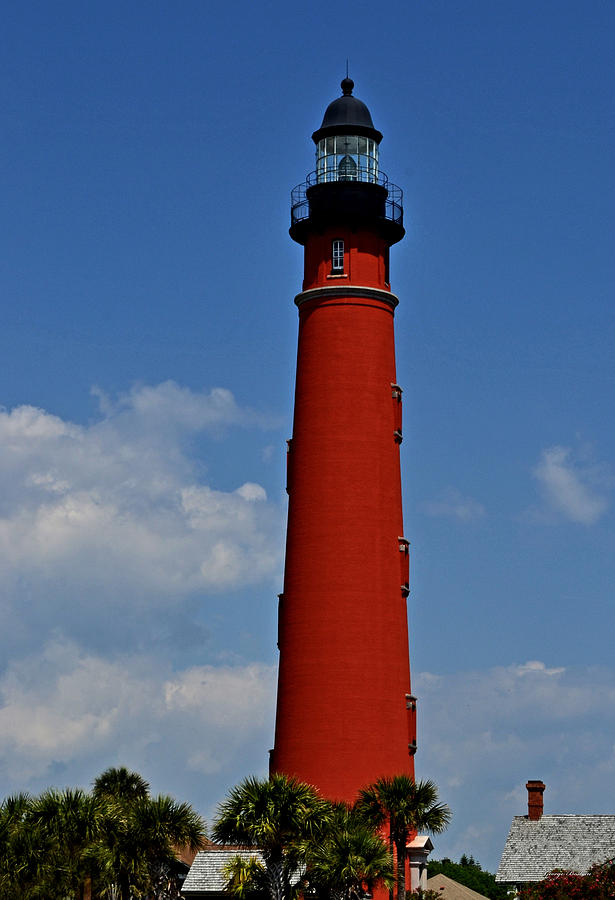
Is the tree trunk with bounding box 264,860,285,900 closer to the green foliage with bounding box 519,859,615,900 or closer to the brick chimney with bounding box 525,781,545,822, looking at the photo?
the green foliage with bounding box 519,859,615,900

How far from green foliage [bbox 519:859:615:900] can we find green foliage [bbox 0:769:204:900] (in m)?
13.1

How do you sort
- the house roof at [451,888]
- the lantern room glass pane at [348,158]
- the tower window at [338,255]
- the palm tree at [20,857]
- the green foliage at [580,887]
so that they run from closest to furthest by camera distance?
the palm tree at [20,857] → the green foliage at [580,887] → the tower window at [338,255] → the lantern room glass pane at [348,158] → the house roof at [451,888]

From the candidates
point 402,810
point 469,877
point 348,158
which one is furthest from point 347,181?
point 469,877

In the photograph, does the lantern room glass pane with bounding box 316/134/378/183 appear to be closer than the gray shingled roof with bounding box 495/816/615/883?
Yes

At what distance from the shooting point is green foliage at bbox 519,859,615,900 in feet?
170

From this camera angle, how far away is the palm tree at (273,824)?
46.8 m

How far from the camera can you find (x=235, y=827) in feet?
154

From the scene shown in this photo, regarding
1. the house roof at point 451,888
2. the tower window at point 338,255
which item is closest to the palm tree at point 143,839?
the tower window at point 338,255

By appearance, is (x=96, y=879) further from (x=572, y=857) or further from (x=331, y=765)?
(x=572, y=857)

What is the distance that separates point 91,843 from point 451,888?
1537 inches

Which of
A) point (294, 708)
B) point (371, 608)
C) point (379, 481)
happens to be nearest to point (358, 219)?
point (379, 481)

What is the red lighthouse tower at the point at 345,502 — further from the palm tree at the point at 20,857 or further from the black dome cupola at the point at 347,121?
the palm tree at the point at 20,857

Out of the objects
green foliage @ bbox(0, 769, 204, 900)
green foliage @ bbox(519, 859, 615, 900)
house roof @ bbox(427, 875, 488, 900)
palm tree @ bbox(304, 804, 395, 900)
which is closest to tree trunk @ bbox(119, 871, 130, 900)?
green foliage @ bbox(0, 769, 204, 900)

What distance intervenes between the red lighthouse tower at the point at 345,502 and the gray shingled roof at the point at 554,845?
1801cm
